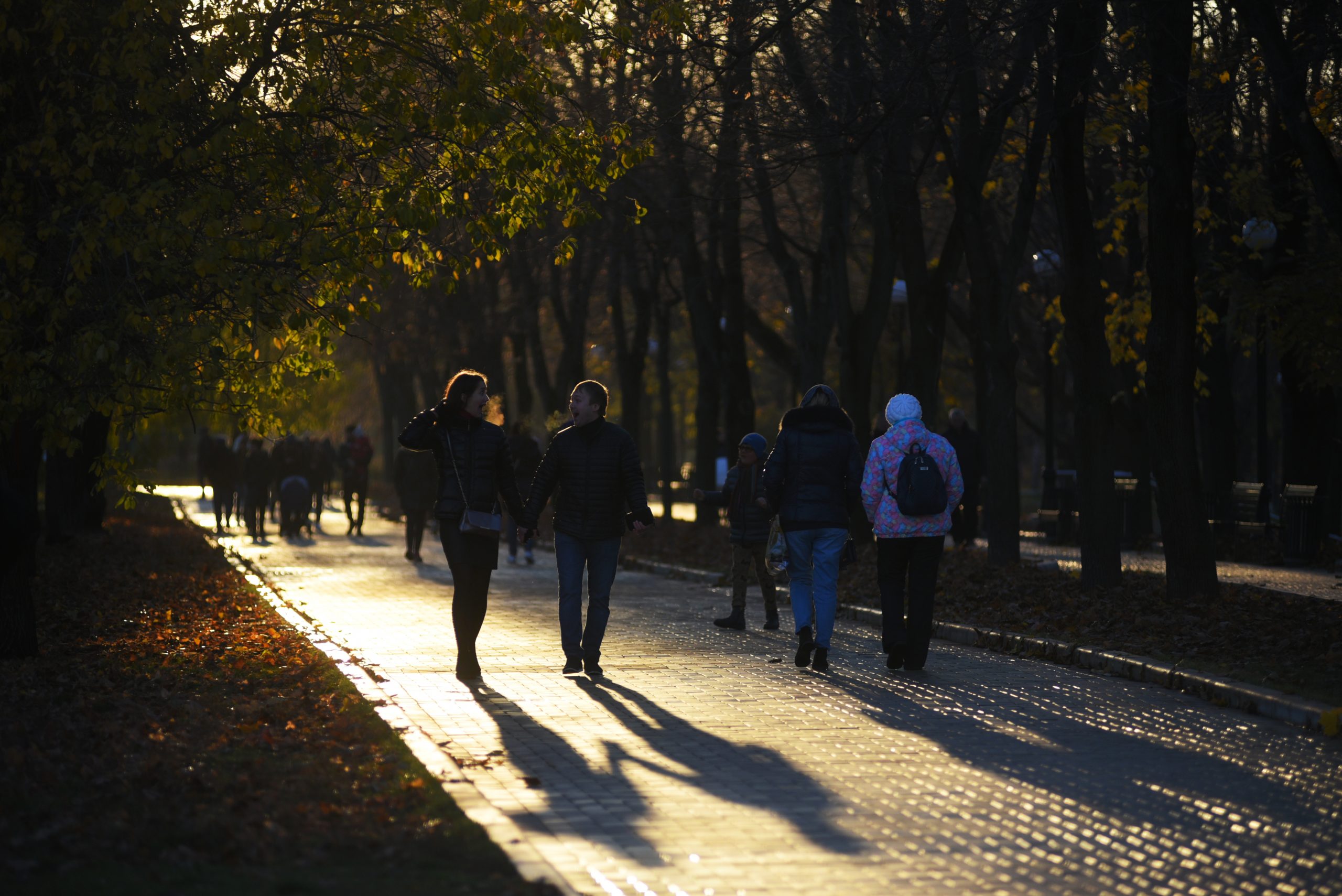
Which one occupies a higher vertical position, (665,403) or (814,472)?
(665,403)

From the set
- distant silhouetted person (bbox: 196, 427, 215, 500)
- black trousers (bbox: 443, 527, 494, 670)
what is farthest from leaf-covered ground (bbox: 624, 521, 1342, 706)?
distant silhouetted person (bbox: 196, 427, 215, 500)

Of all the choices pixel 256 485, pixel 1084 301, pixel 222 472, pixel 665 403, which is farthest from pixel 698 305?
pixel 1084 301

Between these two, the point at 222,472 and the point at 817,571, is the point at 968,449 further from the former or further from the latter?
the point at 222,472

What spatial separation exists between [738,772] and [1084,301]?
364 inches

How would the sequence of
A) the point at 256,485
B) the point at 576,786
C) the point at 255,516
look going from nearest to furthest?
1. the point at 576,786
2. the point at 256,485
3. the point at 255,516

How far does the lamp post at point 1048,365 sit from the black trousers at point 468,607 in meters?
16.8

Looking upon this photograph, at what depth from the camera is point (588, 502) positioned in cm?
1131

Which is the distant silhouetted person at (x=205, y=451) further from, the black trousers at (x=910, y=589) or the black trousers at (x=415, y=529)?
the black trousers at (x=910, y=589)

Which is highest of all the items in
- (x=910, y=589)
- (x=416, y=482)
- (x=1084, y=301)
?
(x=1084, y=301)

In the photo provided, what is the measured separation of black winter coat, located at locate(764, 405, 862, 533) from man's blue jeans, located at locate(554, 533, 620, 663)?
119cm

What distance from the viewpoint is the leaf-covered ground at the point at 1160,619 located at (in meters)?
11.2

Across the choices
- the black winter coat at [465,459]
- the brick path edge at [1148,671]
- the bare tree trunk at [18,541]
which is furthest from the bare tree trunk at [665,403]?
the black winter coat at [465,459]

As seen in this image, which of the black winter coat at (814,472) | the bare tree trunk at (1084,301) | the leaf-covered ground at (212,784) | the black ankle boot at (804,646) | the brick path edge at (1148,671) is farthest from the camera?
the bare tree trunk at (1084,301)

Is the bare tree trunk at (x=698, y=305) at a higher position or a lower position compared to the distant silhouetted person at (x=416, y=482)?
higher
